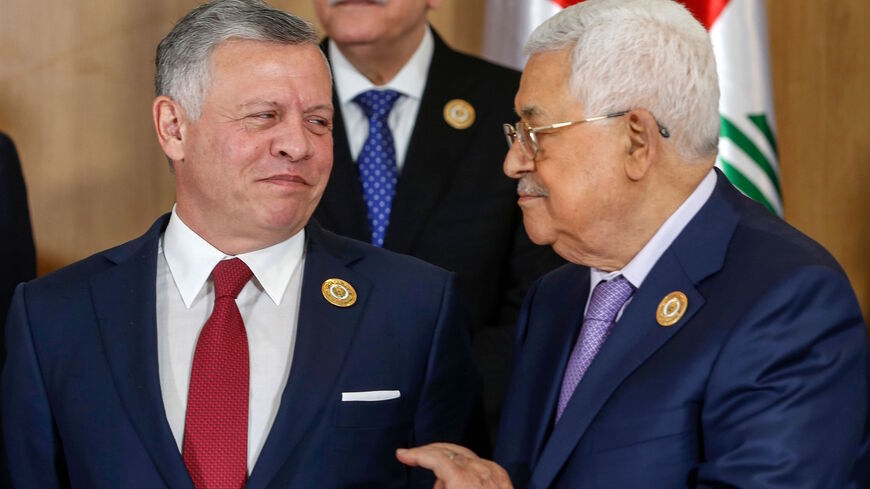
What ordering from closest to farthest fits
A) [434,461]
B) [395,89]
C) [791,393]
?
1. [791,393]
2. [434,461]
3. [395,89]

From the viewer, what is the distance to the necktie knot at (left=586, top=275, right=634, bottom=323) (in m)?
2.08

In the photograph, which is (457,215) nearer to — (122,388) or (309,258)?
(309,258)

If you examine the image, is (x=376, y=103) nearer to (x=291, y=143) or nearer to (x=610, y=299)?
(x=291, y=143)

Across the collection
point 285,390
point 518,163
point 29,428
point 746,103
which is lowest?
point 29,428

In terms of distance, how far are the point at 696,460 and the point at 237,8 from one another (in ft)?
3.63

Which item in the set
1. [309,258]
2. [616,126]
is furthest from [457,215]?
[616,126]

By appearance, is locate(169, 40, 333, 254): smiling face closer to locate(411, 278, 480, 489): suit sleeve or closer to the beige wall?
locate(411, 278, 480, 489): suit sleeve

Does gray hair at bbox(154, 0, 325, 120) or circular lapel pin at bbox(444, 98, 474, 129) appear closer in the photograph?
gray hair at bbox(154, 0, 325, 120)

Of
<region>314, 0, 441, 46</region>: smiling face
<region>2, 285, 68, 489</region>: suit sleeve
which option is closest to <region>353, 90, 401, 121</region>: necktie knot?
<region>314, 0, 441, 46</region>: smiling face

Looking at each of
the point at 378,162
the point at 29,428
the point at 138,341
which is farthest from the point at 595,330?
the point at 378,162

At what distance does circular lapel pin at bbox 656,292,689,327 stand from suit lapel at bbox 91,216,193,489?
2.57 feet

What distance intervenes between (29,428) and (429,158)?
120 cm

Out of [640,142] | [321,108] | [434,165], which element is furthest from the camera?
[434,165]

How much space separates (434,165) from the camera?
3.00 metres
